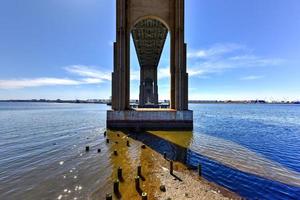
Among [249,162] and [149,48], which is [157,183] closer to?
[249,162]

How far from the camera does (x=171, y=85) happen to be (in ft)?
91.2

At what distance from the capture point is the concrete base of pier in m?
24.8

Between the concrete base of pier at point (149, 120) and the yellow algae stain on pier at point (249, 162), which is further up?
the concrete base of pier at point (149, 120)

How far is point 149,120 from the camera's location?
81.7 ft

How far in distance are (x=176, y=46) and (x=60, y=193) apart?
2237 cm

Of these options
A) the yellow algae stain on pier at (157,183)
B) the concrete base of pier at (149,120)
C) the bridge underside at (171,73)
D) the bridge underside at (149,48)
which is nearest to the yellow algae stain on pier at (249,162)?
the yellow algae stain on pier at (157,183)

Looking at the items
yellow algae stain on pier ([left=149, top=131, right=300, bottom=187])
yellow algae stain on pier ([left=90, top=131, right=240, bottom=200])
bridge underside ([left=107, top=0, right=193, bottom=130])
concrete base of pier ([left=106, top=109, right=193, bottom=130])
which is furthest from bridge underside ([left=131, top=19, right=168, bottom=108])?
yellow algae stain on pier ([left=90, top=131, right=240, bottom=200])

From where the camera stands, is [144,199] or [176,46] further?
[176,46]

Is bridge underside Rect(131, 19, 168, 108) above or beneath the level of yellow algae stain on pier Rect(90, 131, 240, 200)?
above

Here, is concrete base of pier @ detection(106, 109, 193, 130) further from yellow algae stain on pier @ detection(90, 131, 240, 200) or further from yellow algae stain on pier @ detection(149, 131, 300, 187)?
yellow algae stain on pier @ detection(90, 131, 240, 200)

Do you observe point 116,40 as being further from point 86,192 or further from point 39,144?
point 86,192

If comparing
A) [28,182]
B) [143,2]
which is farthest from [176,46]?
[28,182]

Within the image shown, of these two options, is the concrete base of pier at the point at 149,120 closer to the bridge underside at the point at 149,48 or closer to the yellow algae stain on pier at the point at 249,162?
the yellow algae stain on pier at the point at 249,162

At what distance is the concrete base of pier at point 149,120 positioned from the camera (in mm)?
24797
